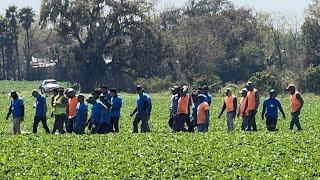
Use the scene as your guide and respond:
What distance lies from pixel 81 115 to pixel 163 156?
6684 mm

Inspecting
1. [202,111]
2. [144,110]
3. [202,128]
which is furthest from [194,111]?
[144,110]

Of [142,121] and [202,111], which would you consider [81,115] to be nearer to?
[142,121]

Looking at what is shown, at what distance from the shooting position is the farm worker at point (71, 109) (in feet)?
84.3

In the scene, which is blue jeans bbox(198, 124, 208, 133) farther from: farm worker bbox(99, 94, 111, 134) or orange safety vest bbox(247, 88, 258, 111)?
farm worker bbox(99, 94, 111, 134)

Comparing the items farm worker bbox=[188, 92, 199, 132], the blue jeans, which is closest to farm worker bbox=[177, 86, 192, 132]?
farm worker bbox=[188, 92, 199, 132]

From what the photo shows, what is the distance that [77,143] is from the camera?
21.5 metres

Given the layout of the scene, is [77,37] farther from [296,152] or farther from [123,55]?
[296,152]

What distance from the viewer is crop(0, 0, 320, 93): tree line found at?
76938 mm

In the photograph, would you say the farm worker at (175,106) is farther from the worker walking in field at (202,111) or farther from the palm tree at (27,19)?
the palm tree at (27,19)

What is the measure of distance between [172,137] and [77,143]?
9.26 feet

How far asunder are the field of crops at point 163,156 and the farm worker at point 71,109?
1967 mm

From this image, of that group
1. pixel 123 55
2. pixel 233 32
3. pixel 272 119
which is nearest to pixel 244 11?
pixel 233 32

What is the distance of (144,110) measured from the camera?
26125mm

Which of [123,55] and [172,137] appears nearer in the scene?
[172,137]
